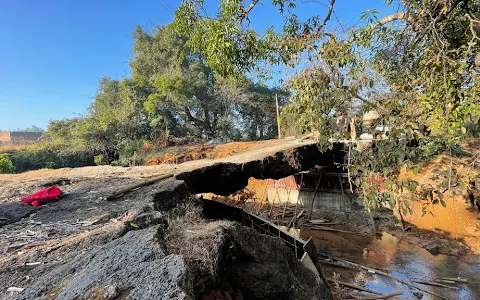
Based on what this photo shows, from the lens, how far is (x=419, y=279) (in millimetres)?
8609

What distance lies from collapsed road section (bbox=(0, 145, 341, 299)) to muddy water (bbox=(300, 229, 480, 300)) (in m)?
5.48

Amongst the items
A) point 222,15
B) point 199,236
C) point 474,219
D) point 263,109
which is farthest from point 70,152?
point 474,219

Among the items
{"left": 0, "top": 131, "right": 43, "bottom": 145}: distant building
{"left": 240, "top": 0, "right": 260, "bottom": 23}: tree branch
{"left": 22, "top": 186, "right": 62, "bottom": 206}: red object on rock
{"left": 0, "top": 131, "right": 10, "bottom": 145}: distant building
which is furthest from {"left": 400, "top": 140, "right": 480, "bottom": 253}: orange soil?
{"left": 0, "top": 131, "right": 10, "bottom": 145}: distant building

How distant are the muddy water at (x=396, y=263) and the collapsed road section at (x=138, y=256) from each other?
5481 millimetres

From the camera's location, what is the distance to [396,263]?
9789mm

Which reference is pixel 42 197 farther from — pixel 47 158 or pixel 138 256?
pixel 47 158

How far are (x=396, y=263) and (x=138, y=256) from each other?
32.4ft

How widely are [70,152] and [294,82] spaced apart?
56.4 feet

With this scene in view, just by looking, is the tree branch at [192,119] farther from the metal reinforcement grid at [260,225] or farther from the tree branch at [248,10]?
the tree branch at [248,10]

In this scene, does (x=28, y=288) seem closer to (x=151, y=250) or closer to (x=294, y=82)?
(x=151, y=250)

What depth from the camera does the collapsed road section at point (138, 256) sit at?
6.76 ft

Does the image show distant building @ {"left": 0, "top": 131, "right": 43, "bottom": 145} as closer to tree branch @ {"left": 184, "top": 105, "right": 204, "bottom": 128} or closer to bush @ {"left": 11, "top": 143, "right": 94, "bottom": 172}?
bush @ {"left": 11, "top": 143, "right": 94, "bottom": 172}

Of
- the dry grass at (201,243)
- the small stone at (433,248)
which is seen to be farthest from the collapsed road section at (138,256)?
the small stone at (433,248)

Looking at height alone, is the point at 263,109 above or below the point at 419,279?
above
